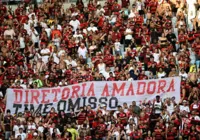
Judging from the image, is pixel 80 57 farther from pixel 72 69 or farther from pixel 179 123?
pixel 179 123

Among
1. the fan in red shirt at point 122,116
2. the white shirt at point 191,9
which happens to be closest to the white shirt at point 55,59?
the fan in red shirt at point 122,116

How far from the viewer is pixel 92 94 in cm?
2897

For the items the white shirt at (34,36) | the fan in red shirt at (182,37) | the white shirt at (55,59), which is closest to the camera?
the fan in red shirt at (182,37)

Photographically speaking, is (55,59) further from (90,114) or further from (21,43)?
(90,114)

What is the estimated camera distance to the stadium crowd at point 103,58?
27375 millimetres

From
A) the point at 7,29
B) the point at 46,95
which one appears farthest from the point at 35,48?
the point at 46,95

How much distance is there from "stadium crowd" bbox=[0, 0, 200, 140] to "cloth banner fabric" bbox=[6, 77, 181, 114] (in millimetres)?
306

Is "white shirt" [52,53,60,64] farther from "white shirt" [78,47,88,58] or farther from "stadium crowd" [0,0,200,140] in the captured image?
"white shirt" [78,47,88,58]

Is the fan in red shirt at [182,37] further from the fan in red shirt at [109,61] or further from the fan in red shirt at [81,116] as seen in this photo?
the fan in red shirt at [81,116]

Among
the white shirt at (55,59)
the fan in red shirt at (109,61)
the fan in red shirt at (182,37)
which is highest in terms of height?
the fan in red shirt at (182,37)

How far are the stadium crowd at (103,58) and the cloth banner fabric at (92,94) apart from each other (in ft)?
1.00

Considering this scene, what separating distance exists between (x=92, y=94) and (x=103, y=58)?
7.01 feet

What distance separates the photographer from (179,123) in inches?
1070

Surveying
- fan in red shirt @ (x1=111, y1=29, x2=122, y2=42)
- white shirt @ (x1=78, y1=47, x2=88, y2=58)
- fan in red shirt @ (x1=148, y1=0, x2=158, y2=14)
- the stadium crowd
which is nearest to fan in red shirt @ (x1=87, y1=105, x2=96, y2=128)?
the stadium crowd
